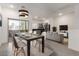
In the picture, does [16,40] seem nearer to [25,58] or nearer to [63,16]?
[25,58]

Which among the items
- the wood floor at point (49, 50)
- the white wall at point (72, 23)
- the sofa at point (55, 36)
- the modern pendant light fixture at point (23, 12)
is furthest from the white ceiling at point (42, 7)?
the wood floor at point (49, 50)

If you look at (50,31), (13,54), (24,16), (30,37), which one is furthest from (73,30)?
(13,54)

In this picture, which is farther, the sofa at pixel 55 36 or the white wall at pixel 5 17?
the sofa at pixel 55 36

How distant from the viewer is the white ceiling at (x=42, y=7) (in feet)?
6.34

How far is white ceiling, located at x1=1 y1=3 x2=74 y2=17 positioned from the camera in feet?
6.34

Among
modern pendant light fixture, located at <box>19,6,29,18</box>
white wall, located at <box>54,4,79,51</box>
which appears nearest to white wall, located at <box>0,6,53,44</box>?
modern pendant light fixture, located at <box>19,6,29,18</box>

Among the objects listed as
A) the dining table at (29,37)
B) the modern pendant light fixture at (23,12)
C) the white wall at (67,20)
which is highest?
the modern pendant light fixture at (23,12)

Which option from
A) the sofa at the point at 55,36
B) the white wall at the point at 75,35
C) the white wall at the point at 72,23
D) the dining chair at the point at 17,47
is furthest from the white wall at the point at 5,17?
the white wall at the point at 75,35

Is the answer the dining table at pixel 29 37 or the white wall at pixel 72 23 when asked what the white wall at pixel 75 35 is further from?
the dining table at pixel 29 37

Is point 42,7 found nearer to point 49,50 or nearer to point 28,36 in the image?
point 28,36

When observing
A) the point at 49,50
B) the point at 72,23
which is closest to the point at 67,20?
the point at 72,23

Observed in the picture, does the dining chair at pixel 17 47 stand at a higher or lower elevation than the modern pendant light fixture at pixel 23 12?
lower

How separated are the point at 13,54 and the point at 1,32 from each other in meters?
0.59

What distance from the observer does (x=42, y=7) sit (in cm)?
200
